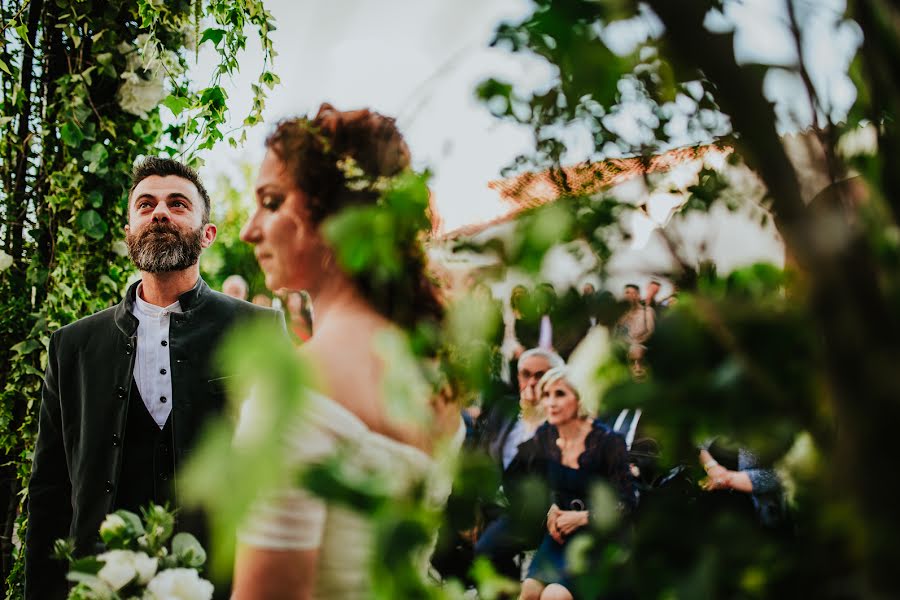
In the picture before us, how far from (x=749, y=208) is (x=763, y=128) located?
395 millimetres

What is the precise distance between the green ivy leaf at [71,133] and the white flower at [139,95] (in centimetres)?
18

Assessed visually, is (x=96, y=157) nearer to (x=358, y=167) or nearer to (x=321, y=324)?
(x=321, y=324)

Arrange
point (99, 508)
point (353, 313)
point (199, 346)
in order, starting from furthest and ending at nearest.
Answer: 1. point (199, 346)
2. point (99, 508)
3. point (353, 313)

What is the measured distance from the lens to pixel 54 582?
82.3 inches

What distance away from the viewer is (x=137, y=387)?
7.22 ft

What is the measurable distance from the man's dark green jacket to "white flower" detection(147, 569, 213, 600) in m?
0.82

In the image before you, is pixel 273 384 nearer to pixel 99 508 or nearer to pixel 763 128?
pixel 763 128

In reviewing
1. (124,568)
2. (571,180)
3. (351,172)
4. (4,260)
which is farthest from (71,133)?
(571,180)

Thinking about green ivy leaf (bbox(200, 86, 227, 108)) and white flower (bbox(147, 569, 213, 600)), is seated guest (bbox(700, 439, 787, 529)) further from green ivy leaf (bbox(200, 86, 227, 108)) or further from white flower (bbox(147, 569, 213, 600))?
green ivy leaf (bbox(200, 86, 227, 108))

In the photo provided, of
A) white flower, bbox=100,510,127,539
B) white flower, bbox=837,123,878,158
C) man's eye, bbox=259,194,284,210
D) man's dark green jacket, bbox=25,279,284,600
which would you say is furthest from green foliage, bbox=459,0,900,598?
man's dark green jacket, bbox=25,279,284,600

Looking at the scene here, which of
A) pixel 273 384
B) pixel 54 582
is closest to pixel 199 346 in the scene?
pixel 54 582

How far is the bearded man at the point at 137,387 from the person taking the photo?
2.09 metres

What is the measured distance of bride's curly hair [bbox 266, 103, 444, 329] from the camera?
2.37 ft

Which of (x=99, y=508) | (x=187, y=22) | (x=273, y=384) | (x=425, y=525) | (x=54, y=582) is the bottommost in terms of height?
(x=54, y=582)
